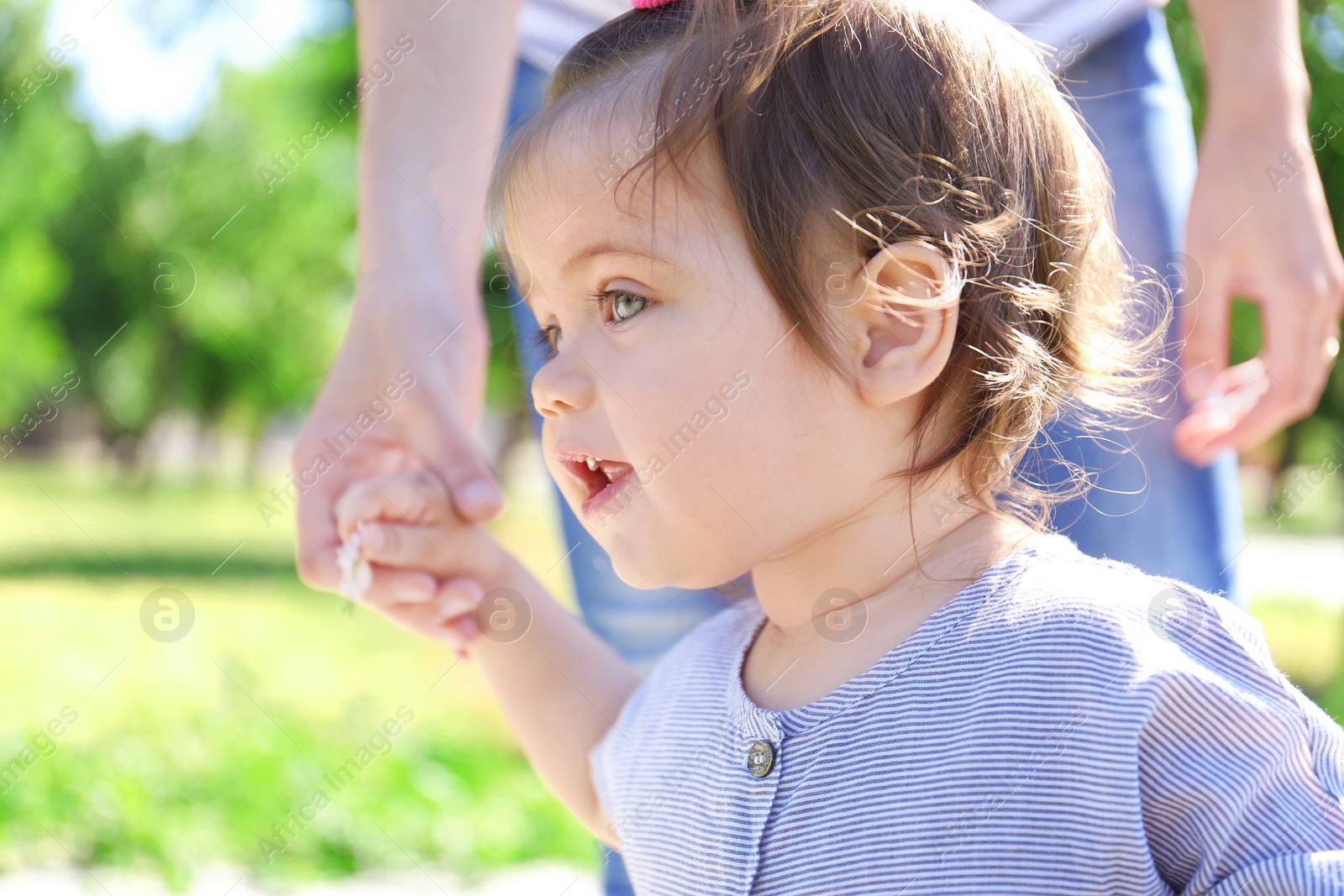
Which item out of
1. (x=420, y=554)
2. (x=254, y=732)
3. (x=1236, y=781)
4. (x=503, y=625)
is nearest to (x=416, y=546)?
(x=420, y=554)

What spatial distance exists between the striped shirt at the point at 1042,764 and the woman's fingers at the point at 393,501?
576mm

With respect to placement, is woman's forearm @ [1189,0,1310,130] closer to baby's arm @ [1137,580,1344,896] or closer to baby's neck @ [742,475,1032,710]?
baby's neck @ [742,475,1032,710]

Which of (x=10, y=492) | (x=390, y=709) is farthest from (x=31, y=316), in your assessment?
(x=390, y=709)

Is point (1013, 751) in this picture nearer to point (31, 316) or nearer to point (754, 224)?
point (754, 224)

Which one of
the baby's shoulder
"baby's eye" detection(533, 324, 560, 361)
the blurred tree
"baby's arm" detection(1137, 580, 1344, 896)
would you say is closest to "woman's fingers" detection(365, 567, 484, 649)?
"baby's eye" detection(533, 324, 560, 361)

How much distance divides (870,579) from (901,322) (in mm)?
292

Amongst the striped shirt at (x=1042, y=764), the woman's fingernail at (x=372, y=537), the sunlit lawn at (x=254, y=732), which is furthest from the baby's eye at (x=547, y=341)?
the sunlit lawn at (x=254, y=732)

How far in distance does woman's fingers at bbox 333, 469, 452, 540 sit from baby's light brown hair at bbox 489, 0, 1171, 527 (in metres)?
0.54

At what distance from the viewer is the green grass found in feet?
11.1

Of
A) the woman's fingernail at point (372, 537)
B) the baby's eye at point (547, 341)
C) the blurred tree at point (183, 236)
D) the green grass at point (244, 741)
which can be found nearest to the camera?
the baby's eye at point (547, 341)

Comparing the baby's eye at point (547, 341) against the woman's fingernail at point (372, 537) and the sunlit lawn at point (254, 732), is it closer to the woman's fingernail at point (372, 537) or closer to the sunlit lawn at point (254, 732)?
the woman's fingernail at point (372, 537)

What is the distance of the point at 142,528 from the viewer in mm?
17422

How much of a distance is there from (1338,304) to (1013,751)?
3.43 feet

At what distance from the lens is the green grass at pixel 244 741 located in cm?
338
